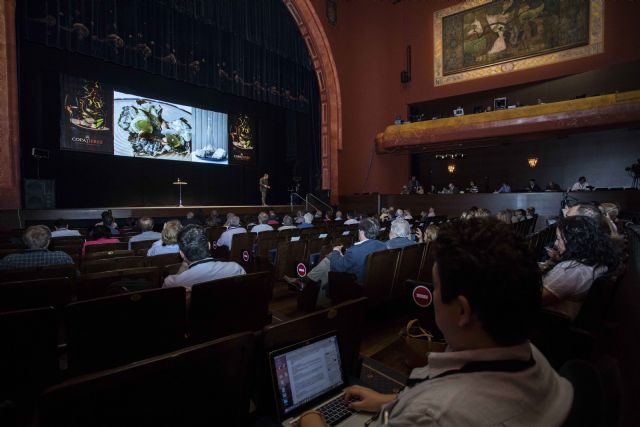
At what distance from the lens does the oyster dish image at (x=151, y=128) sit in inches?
408

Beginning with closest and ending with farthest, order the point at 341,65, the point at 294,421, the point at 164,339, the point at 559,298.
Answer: the point at 294,421 → the point at 164,339 → the point at 559,298 → the point at 341,65

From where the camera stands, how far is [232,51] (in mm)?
11062

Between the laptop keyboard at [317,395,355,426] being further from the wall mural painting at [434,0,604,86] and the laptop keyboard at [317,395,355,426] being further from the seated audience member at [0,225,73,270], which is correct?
the wall mural painting at [434,0,604,86]

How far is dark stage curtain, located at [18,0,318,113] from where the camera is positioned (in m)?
7.84

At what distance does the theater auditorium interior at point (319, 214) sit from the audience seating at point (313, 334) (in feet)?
0.03

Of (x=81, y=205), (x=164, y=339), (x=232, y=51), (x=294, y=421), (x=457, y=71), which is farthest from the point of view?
(x=457, y=71)

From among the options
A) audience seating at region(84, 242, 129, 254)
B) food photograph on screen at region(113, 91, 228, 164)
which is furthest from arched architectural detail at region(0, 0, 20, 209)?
audience seating at region(84, 242, 129, 254)

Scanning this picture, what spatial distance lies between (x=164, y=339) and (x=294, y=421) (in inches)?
38.0

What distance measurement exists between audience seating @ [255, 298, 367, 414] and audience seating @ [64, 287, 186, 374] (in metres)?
0.74

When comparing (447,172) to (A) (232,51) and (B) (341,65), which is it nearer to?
(B) (341,65)

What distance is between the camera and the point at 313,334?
1270mm

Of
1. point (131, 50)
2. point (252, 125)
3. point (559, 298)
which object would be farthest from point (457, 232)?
point (252, 125)

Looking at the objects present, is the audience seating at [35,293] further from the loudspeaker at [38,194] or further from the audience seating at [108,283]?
the loudspeaker at [38,194]

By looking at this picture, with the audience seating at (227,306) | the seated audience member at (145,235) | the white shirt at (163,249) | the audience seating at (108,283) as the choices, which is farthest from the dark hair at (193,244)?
the seated audience member at (145,235)
